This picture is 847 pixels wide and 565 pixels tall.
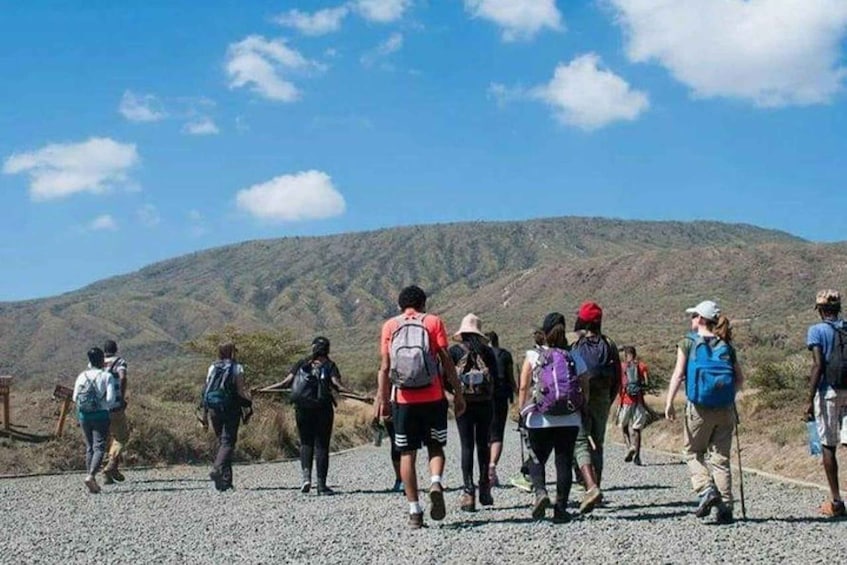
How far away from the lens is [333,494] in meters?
11.3

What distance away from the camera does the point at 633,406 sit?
14.7 m

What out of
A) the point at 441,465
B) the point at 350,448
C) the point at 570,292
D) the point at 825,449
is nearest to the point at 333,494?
the point at 441,465

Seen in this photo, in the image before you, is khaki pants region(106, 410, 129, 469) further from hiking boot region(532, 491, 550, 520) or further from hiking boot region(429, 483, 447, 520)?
hiking boot region(532, 491, 550, 520)

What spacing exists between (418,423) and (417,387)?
315 mm

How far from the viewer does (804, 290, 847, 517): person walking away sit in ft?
25.4

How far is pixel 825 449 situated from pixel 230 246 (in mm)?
195859

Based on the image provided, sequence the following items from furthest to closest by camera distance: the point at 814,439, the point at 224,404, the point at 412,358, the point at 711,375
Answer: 1. the point at 224,404
2. the point at 814,439
3. the point at 711,375
4. the point at 412,358

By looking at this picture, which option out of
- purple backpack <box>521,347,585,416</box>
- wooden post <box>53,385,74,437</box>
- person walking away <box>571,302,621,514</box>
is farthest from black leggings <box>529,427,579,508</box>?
wooden post <box>53,385,74,437</box>

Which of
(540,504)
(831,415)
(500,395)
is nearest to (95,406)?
(500,395)

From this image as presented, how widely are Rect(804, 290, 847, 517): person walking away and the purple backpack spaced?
187 cm

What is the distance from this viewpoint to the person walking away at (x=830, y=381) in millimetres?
7730

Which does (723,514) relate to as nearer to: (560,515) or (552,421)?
(560,515)

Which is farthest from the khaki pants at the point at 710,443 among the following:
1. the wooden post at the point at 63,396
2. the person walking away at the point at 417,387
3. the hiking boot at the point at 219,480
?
the wooden post at the point at 63,396

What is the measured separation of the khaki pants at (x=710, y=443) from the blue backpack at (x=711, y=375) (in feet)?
0.29
